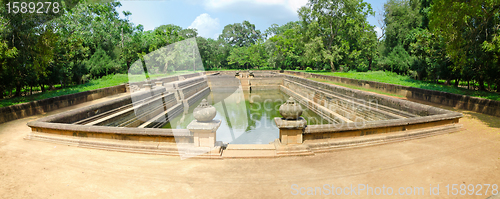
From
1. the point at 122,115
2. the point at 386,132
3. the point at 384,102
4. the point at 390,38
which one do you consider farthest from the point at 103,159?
the point at 390,38

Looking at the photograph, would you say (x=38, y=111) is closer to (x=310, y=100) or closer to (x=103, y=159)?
(x=103, y=159)

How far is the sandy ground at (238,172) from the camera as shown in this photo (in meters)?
3.88

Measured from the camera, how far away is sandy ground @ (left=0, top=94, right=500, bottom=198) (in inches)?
153

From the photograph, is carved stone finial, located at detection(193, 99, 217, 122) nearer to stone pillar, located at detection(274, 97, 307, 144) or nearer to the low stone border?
the low stone border

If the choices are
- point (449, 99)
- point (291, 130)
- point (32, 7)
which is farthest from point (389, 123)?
point (32, 7)

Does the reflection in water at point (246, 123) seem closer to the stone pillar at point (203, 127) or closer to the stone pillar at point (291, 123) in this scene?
the stone pillar at point (291, 123)

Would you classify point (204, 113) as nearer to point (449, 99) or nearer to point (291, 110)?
point (291, 110)

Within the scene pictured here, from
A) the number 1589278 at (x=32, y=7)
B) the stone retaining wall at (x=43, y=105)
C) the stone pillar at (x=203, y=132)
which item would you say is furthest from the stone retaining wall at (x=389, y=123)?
the number 1589278 at (x=32, y=7)

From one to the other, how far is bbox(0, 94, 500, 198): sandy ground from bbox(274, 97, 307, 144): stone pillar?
20.5 inches

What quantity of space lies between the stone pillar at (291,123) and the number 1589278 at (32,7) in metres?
12.5

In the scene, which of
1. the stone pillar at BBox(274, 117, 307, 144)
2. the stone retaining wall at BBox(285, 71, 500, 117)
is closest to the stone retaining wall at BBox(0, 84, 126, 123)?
the stone pillar at BBox(274, 117, 307, 144)

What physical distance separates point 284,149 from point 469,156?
13.4 ft

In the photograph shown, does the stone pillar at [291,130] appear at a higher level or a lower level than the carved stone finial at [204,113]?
lower

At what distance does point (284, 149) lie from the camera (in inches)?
211
